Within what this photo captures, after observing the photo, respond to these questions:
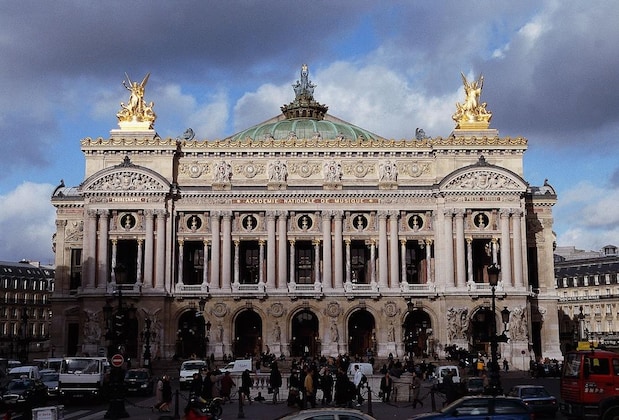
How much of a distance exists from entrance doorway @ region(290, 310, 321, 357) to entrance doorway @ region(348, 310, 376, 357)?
11.8 feet

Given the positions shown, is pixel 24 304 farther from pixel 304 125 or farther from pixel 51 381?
pixel 51 381

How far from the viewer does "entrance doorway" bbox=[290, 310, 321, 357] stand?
268ft

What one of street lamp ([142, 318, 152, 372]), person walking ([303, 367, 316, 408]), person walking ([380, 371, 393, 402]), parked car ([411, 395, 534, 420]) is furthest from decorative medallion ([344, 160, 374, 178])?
parked car ([411, 395, 534, 420])

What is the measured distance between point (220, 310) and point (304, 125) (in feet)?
92.2

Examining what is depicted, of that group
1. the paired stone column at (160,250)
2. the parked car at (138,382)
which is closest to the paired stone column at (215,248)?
the paired stone column at (160,250)

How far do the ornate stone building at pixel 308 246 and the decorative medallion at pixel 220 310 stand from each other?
138 millimetres

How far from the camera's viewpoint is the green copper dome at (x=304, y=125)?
96.5m

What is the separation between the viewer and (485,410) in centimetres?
2664

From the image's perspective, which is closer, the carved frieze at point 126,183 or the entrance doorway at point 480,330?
the entrance doorway at point 480,330

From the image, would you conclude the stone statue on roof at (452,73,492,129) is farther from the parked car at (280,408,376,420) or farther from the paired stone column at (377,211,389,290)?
the parked car at (280,408,376,420)

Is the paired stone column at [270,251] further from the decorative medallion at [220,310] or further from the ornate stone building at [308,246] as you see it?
the decorative medallion at [220,310]

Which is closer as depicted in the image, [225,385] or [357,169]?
[225,385]

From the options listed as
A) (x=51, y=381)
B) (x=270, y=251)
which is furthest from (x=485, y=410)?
→ (x=270, y=251)

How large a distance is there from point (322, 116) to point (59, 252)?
3665cm
